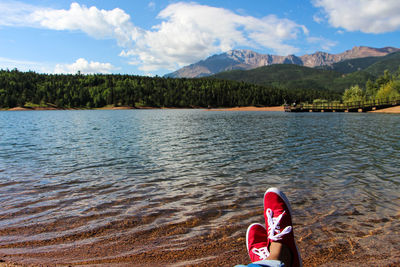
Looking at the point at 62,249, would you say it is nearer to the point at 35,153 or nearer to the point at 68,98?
the point at 35,153

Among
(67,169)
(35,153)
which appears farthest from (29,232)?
(35,153)

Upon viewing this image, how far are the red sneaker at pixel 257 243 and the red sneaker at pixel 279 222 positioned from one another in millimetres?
157

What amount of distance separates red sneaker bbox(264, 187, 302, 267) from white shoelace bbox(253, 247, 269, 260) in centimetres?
16

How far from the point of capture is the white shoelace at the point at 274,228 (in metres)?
4.05

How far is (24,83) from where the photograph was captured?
192500 millimetres

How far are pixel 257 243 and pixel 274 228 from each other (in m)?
0.37

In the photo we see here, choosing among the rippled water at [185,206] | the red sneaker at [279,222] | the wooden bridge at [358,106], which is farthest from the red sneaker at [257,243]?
the wooden bridge at [358,106]

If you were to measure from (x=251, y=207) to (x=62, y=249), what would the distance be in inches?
175

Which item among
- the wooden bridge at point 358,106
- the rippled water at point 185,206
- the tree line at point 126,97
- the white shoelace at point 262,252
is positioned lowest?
the rippled water at point 185,206

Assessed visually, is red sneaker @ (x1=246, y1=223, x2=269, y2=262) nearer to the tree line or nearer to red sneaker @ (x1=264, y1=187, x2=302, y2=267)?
red sneaker @ (x1=264, y1=187, x2=302, y2=267)

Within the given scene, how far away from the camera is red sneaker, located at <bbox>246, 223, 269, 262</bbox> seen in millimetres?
4059

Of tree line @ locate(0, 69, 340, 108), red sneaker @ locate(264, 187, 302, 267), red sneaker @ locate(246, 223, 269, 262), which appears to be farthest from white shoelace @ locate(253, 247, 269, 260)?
tree line @ locate(0, 69, 340, 108)

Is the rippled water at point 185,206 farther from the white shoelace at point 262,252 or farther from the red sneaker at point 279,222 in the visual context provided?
the red sneaker at point 279,222

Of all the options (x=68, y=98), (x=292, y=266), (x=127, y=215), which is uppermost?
(x=68, y=98)
